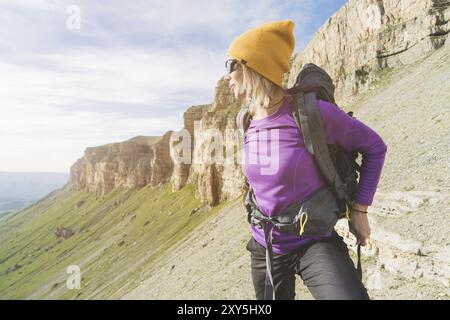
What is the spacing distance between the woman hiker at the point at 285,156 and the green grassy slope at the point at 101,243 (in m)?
52.8

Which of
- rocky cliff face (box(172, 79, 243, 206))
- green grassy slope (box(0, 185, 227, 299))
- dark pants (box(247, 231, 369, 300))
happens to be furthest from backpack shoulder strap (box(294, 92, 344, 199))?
rocky cliff face (box(172, 79, 243, 206))

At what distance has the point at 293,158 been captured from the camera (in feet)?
11.0

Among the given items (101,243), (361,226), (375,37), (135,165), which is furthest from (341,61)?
(135,165)

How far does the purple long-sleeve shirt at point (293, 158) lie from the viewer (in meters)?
3.26

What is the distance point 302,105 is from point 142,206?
13638 centimetres

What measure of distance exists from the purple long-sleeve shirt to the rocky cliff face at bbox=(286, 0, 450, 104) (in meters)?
42.3

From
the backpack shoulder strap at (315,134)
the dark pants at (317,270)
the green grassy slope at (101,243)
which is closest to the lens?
the dark pants at (317,270)

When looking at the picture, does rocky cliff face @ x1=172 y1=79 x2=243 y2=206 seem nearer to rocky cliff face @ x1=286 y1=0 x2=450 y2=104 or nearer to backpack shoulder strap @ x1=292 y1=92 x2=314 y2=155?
rocky cliff face @ x1=286 y1=0 x2=450 y2=104

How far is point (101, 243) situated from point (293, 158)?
128134 mm

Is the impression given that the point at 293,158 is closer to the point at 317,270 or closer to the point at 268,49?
the point at 317,270

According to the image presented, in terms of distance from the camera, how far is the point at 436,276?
21.9 feet

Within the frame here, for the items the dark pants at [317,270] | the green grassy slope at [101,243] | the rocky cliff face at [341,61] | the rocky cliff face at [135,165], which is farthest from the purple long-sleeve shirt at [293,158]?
the rocky cliff face at [135,165]

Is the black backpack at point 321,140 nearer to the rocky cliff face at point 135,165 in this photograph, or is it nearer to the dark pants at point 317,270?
the dark pants at point 317,270

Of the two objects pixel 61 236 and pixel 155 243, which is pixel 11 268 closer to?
pixel 61 236
